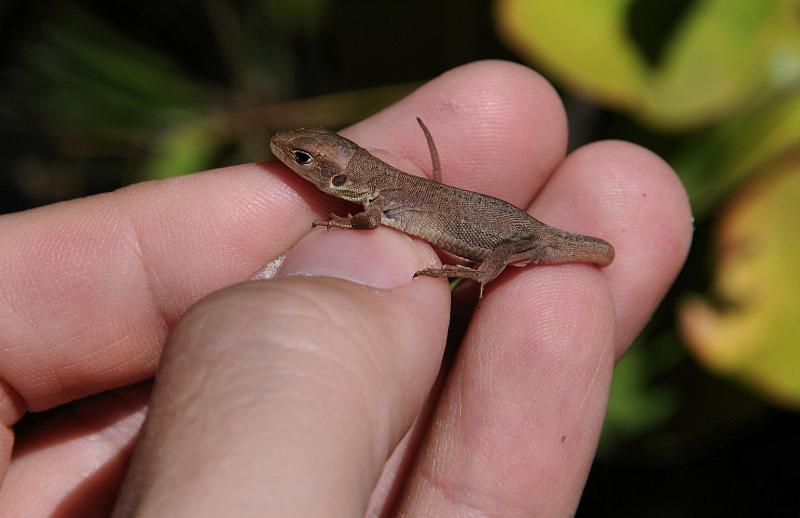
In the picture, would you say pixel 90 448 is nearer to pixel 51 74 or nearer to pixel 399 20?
pixel 51 74

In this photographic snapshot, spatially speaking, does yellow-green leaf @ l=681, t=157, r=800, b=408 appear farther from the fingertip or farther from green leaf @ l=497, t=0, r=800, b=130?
green leaf @ l=497, t=0, r=800, b=130

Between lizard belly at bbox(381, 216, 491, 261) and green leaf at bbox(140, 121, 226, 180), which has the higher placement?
lizard belly at bbox(381, 216, 491, 261)

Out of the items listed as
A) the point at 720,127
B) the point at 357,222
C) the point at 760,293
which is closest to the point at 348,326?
the point at 357,222

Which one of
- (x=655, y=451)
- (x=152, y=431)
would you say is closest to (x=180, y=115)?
(x=152, y=431)

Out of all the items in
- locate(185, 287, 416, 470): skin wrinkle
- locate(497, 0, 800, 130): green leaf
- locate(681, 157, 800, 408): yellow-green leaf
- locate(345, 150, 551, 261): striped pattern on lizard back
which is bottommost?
locate(681, 157, 800, 408): yellow-green leaf

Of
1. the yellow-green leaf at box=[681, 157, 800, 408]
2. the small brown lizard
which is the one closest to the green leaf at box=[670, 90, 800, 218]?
the yellow-green leaf at box=[681, 157, 800, 408]

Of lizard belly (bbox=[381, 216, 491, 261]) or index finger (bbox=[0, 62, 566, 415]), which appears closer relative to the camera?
index finger (bbox=[0, 62, 566, 415])

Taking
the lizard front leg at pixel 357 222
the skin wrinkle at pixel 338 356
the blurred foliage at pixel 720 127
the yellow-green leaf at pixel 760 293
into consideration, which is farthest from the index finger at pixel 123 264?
the yellow-green leaf at pixel 760 293
